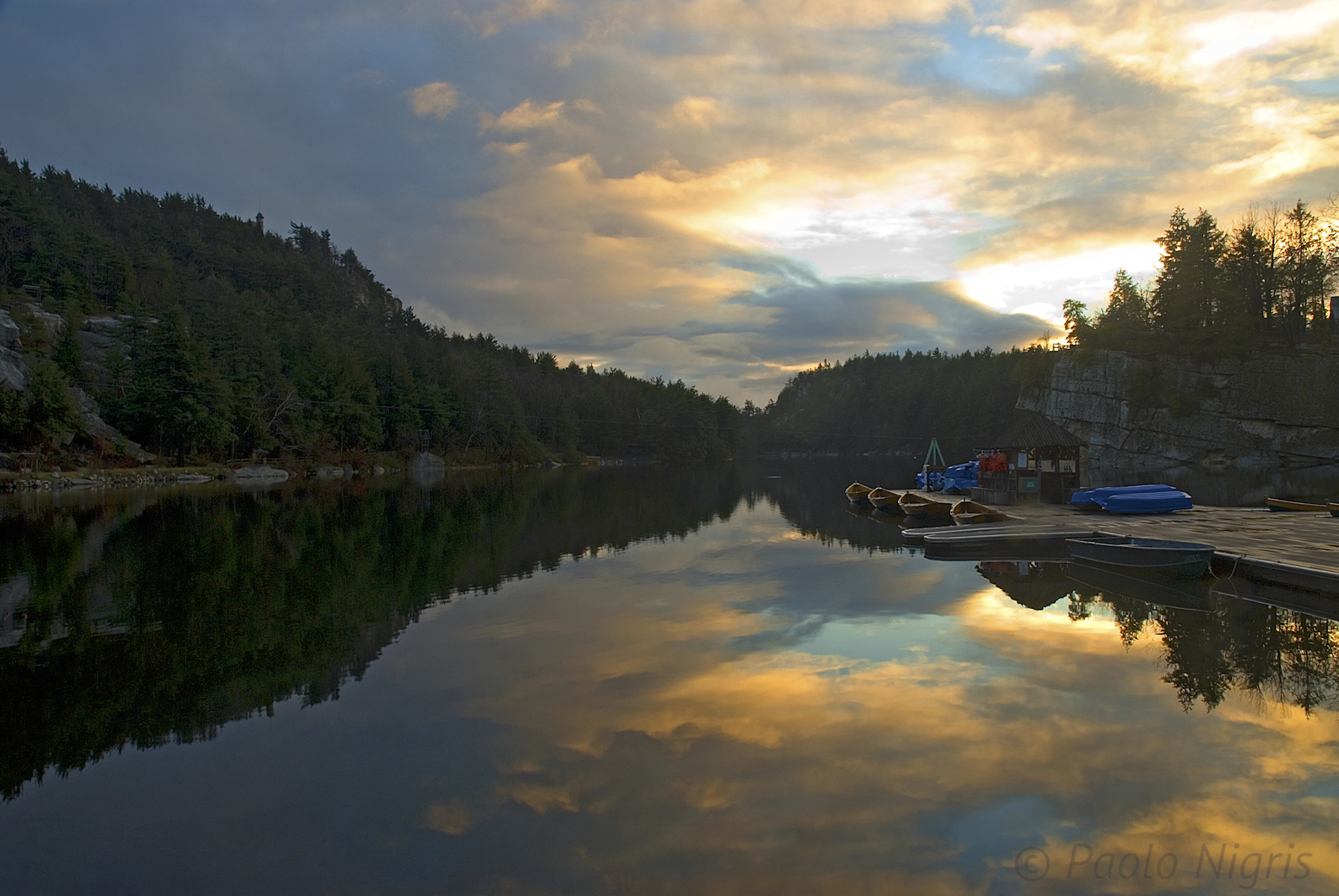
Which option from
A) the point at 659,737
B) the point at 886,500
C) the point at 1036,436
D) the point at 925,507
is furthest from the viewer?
the point at 886,500

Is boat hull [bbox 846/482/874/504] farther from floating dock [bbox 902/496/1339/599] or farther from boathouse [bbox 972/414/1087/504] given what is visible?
floating dock [bbox 902/496/1339/599]

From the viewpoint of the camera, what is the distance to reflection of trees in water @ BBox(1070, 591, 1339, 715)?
9.93 meters

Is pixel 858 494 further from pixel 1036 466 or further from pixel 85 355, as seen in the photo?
pixel 85 355

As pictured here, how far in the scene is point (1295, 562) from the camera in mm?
16469

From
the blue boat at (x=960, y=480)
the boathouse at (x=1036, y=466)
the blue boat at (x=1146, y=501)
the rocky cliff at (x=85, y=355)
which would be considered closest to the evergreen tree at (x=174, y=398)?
the rocky cliff at (x=85, y=355)

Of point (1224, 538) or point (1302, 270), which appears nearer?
point (1224, 538)

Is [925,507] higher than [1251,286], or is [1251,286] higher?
[1251,286]

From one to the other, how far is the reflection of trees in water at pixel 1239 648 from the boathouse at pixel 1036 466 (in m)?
18.3

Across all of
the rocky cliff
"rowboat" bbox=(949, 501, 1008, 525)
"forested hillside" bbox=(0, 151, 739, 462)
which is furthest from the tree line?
the rocky cliff

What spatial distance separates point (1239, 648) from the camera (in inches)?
468

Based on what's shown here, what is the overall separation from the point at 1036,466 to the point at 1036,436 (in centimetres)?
180

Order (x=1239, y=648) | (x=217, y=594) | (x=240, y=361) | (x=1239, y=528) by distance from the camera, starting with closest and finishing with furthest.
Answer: (x=1239, y=648) → (x=217, y=594) → (x=1239, y=528) → (x=240, y=361)

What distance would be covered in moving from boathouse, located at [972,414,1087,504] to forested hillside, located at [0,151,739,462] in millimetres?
66092

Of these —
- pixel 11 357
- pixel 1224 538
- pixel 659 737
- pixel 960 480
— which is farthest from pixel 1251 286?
pixel 11 357
